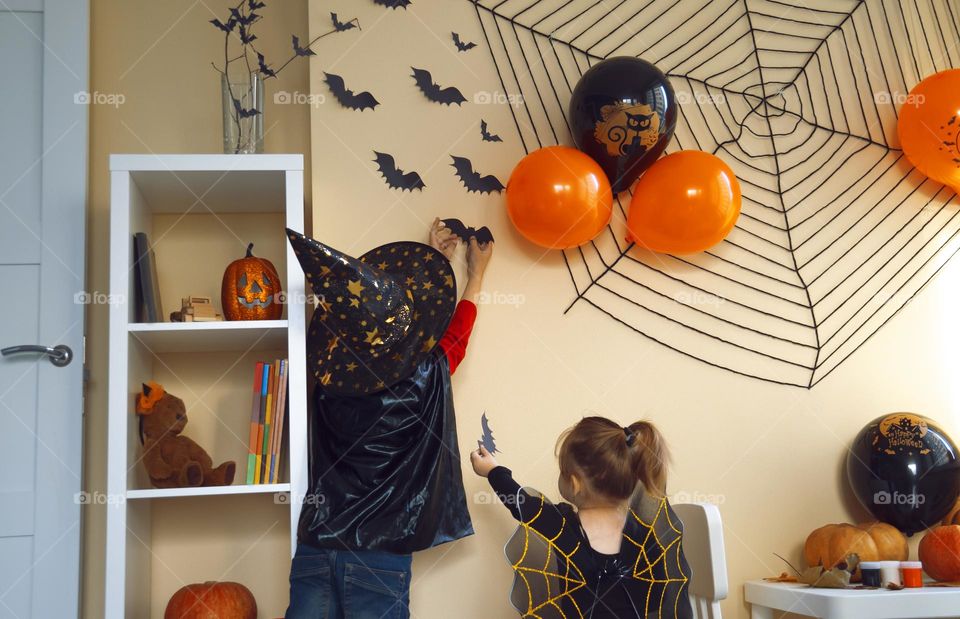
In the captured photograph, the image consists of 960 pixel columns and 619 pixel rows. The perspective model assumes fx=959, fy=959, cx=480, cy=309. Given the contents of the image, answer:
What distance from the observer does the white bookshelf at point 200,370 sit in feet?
7.32

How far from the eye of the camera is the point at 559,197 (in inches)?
94.1

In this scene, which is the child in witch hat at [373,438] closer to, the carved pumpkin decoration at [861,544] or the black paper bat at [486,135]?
the black paper bat at [486,135]

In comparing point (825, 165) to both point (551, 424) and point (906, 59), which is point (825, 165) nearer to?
point (906, 59)

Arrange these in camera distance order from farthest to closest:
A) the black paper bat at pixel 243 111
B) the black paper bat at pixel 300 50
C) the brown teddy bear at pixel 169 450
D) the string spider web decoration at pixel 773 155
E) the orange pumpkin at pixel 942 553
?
1. the string spider web decoration at pixel 773 155
2. the black paper bat at pixel 300 50
3. the black paper bat at pixel 243 111
4. the orange pumpkin at pixel 942 553
5. the brown teddy bear at pixel 169 450

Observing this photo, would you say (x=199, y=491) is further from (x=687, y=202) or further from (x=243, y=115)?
(x=687, y=202)

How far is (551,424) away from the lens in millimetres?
2570

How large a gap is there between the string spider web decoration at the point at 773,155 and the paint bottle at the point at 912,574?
1.95ft

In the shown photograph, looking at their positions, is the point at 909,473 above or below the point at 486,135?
below

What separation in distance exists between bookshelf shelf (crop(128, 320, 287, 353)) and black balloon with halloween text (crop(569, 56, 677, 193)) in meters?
0.93

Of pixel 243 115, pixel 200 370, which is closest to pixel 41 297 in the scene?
pixel 200 370

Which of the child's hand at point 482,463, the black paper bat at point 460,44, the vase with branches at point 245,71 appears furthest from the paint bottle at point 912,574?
the vase with branches at point 245,71

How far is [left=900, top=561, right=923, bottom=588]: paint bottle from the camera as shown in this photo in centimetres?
229

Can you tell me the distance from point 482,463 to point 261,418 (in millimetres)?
542

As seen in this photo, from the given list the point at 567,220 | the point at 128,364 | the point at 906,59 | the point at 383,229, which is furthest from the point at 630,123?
the point at 128,364
